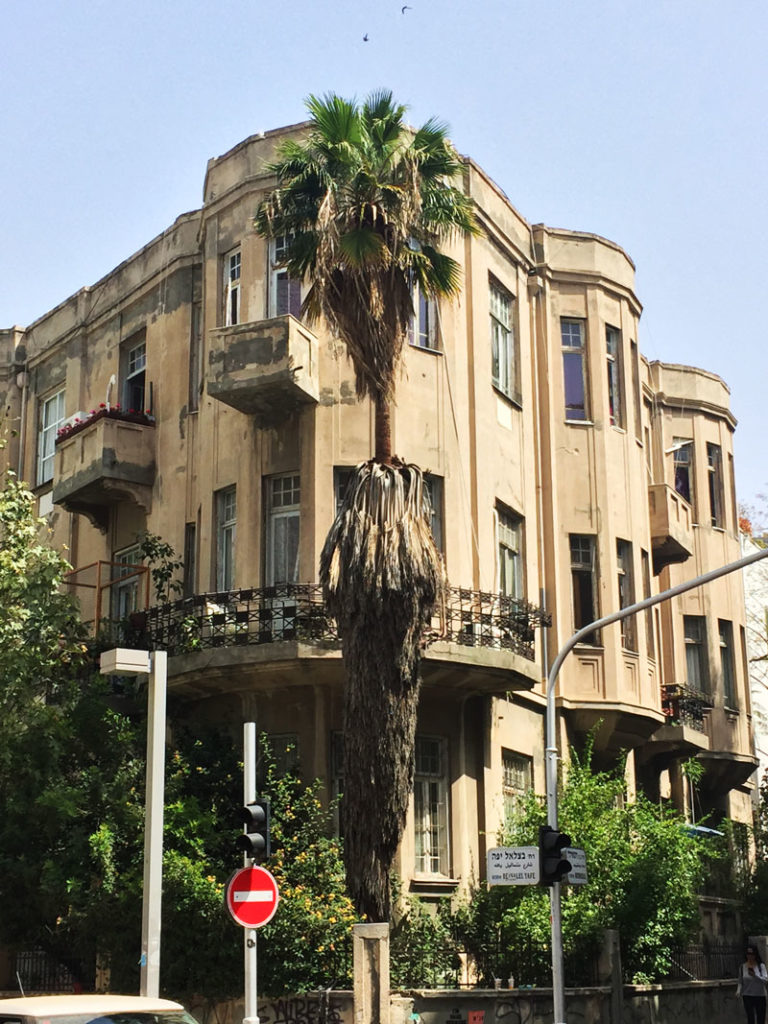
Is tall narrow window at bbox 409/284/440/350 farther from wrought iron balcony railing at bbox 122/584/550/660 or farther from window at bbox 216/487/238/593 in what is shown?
wrought iron balcony railing at bbox 122/584/550/660

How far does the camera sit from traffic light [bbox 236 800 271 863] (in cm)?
1540

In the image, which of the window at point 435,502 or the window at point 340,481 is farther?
the window at point 435,502

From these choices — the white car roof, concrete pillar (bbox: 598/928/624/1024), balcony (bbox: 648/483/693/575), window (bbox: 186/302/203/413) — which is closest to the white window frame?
balcony (bbox: 648/483/693/575)

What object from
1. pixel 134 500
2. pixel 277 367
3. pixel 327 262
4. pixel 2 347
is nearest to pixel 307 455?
pixel 277 367

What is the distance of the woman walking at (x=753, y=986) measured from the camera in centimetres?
2281

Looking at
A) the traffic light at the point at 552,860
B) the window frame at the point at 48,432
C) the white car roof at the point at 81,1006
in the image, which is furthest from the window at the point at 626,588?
the white car roof at the point at 81,1006

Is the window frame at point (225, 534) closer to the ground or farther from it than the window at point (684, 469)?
closer to the ground

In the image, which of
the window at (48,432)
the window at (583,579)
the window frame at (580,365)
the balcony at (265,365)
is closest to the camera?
the balcony at (265,365)

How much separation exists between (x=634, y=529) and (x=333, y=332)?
30.4ft

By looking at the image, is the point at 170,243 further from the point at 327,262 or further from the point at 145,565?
the point at 327,262

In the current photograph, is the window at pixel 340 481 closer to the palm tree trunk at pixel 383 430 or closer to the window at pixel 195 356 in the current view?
the palm tree trunk at pixel 383 430

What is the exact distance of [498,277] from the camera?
27.5 m

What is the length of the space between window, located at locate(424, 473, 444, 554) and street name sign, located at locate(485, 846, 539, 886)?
21.2 ft

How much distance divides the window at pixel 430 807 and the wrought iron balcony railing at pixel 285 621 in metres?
1.96
